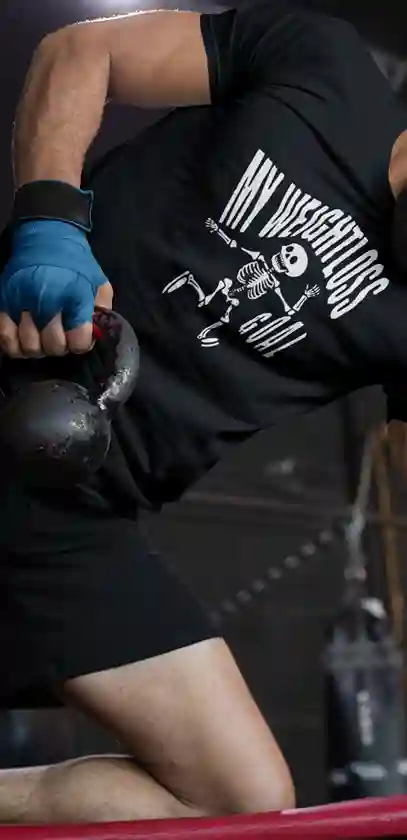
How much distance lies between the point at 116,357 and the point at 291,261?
Answer: 24cm

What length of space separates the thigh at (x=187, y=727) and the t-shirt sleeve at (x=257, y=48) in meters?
0.39

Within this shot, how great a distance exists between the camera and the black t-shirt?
684 millimetres

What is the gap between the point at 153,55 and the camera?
670 mm

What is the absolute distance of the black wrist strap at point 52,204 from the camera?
0.56 m

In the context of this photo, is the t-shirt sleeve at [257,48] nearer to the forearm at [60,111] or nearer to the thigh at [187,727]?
the forearm at [60,111]

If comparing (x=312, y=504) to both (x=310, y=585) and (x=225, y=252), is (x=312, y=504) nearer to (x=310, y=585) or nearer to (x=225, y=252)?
(x=310, y=585)

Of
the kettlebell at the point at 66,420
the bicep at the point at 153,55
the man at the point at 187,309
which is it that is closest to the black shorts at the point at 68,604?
the man at the point at 187,309

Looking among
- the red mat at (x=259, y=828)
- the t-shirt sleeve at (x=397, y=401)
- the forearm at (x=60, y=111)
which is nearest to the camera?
the red mat at (x=259, y=828)

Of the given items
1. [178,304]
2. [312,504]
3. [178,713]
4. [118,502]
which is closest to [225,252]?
[178,304]

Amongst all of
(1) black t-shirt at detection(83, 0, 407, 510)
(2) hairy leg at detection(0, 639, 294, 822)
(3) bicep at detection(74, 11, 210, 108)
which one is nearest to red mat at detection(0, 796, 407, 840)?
(2) hairy leg at detection(0, 639, 294, 822)

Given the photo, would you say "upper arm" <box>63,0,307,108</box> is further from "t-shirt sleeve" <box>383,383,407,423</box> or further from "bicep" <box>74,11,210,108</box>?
"t-shirt sleeve" <box>383,383,407,423</box>

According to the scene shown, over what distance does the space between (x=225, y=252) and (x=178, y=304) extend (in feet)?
0.17

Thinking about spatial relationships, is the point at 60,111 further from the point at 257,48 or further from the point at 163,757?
the point at 163,757

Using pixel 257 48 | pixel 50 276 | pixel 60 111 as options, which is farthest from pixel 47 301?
pixel 257 48
